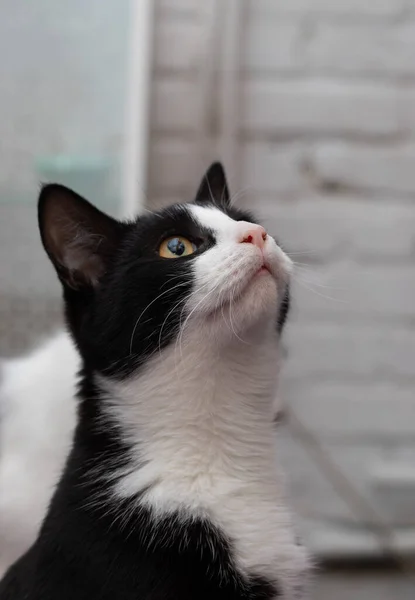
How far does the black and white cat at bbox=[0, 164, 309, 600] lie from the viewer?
1.99ft

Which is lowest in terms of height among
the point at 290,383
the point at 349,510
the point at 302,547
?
the point at 349,510

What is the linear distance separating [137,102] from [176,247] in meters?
0.56

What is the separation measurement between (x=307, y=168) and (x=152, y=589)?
0.89 m

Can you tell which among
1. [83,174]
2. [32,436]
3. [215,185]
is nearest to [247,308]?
[215,185]

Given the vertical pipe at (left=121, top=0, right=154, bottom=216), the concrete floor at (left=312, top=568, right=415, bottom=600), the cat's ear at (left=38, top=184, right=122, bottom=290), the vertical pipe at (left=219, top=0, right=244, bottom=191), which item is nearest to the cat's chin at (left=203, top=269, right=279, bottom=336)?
the cat's ear at (left=38, top=184, right=122, bottom=290)

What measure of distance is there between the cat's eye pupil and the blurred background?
0.49m

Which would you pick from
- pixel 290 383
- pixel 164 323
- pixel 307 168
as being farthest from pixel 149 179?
pixel 164 323

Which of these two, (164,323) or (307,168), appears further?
(307,168)

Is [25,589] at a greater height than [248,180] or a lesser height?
lesser

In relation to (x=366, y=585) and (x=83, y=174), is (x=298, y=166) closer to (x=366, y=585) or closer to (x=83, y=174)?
(x=83, y=174)

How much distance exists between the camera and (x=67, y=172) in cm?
120

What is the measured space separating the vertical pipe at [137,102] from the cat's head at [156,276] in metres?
0.41

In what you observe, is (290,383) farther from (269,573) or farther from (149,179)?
(269,573)

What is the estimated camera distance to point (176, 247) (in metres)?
0.69
